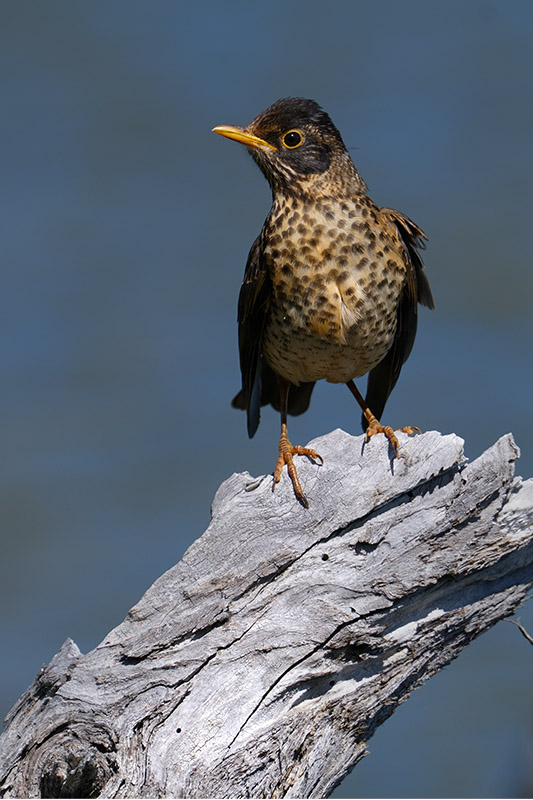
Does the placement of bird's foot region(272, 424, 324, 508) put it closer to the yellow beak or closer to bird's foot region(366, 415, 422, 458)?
bird's foot region(366, 415, 422, 458)

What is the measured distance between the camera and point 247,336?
605 cm

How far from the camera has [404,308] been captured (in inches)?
246

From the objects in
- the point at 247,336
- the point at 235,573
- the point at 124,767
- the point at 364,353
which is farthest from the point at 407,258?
the point at 124,767

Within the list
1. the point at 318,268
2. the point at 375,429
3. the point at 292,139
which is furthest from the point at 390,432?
the point at 292,139

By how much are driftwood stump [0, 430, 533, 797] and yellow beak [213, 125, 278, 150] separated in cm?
237

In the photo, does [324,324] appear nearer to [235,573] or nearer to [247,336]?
[247,336]

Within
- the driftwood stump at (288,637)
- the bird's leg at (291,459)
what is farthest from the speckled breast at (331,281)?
the driftwood stump at (288,637)

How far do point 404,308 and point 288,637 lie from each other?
2608 mm

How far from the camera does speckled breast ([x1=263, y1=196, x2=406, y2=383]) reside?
5605mm

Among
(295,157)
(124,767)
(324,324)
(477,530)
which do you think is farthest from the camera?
(295,157)

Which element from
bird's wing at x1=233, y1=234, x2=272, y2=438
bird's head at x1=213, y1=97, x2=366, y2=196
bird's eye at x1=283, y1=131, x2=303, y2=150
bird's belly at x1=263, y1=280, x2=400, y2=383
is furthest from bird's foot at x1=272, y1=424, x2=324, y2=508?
bird's eye at x1=283, y1=131, x2=303, y2=150

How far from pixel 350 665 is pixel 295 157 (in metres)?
3.11

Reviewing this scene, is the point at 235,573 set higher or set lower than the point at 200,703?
higher

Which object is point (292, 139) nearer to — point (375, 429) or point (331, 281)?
point (331, 281)
